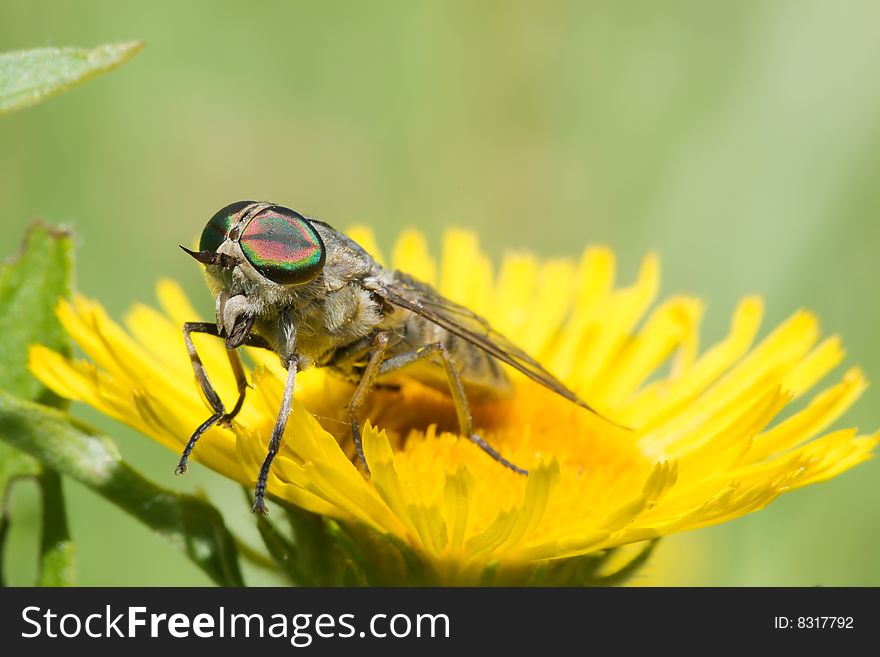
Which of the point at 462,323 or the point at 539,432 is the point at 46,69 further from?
the point at 539,432

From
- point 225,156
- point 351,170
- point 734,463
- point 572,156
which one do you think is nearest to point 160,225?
point 225,156

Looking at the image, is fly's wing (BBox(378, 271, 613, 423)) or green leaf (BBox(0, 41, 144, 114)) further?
fly's wing (BBox(378, 271, 613, 423))

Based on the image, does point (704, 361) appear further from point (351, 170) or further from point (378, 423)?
point (351, 170)

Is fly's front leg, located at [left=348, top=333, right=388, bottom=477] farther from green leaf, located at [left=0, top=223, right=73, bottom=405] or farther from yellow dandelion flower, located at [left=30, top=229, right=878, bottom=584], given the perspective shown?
green leaf, located at [left=0, top=223, right=73, bottom=405]

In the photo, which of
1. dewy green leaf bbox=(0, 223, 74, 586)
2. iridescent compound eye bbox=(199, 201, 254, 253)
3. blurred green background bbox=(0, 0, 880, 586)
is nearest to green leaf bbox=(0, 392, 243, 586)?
dewy green leaf bbox=(0, 223, 74, 586)

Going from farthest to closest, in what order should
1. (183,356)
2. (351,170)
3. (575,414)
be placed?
(351,170)
(183,356)
(575,414)

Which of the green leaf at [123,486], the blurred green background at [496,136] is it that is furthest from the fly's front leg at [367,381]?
the blurred green background at [496,136]

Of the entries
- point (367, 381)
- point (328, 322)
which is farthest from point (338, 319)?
point (367, 381)
